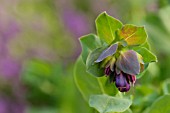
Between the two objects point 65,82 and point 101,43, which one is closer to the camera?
point 101,43

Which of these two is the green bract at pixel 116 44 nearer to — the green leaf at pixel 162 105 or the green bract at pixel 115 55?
the green bract at pixel 115 55

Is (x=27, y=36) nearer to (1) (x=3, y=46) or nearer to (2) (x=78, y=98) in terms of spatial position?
(1) (x=3, y=46)

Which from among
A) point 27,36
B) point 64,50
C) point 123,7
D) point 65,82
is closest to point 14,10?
point 27,36

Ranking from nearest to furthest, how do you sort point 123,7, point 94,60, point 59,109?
point 94,60 → point 59,109 → point 123,7

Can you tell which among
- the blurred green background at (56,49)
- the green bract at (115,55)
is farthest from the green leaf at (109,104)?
the blurred green background at (56,49)

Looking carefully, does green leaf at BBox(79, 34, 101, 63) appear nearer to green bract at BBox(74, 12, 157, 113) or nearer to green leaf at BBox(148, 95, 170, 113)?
green bract at BBox(74, 12, 157, 113)

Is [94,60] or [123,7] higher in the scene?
[94,60]
